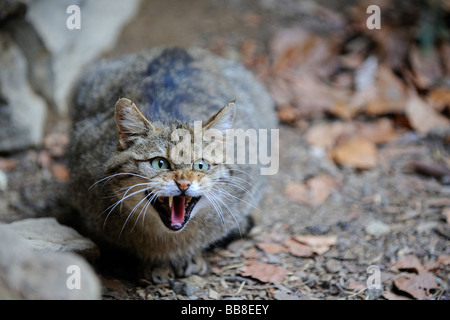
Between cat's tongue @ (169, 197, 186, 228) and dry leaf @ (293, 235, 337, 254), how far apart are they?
1203mm

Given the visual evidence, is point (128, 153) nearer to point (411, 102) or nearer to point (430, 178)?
point (430, 178)

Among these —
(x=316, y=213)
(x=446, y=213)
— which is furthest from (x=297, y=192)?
(x=446, y=213)

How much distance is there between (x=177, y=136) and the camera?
306cm

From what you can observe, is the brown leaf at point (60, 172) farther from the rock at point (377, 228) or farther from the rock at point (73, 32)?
the rock at point (377, 228)

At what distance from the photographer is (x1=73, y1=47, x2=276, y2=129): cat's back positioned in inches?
142

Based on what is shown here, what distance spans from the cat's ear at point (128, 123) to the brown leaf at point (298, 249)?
4.93 ft

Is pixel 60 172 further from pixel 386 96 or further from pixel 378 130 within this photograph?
pixel 386 96

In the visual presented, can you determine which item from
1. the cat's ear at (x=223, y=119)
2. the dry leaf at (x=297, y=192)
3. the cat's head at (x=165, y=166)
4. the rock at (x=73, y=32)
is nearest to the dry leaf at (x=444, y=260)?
the dry leaf at (x=297, y=192)

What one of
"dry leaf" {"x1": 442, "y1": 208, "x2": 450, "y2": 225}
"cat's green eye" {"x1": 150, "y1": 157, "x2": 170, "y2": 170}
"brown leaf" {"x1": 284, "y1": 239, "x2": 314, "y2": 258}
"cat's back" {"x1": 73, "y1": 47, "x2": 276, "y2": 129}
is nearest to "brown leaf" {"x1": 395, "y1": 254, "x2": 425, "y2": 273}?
"dry leaf" {"x1": 442, "y1": 208, "x2": 450, "y2": 225}

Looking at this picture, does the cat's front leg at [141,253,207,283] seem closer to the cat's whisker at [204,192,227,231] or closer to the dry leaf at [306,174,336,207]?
the cat's whisker at [204,192,227,231]

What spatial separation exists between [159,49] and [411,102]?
2701 mm

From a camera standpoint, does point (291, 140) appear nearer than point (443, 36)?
Yes

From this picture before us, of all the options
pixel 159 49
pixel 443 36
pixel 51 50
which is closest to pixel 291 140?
pixel 159 49

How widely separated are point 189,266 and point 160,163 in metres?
0.95
